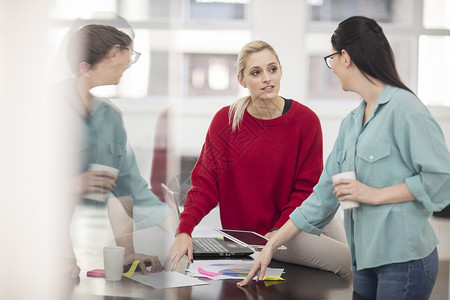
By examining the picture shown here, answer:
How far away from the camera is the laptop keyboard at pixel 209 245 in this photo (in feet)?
5.80

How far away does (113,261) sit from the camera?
73cm

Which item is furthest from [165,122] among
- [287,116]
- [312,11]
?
[312,11]

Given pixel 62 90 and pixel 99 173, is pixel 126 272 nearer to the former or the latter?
pixel 99 173

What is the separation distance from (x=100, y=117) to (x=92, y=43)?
0.09m

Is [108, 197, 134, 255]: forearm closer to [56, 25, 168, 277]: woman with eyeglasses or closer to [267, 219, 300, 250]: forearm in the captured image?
[56, 25, 168, 277]: woman with eyeglasses

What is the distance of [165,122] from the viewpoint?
2.26 feet

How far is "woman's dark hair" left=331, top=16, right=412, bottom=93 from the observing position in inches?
54.8

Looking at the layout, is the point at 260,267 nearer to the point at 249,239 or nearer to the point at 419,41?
the point at 249,239

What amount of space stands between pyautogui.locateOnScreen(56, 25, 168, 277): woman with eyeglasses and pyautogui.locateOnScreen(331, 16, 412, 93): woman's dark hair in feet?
2.87

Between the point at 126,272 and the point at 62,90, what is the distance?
299 millimetres

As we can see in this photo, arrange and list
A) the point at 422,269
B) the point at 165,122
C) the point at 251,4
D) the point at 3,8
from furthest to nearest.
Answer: the point at 251,4 < the point at 422,269 < the point at 165,122 < the point at 3,8

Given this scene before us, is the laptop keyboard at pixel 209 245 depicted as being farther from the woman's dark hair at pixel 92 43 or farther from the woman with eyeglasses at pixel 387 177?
the woman's dark hair at pixel 92 43

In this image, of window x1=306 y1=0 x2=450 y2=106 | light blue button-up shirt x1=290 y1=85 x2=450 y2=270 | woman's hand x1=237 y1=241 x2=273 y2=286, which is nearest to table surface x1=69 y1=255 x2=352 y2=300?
woman's hand x1=237 y1=241 x2=273 y2=286

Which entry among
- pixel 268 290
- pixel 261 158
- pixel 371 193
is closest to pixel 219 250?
pixel 268 290
